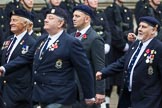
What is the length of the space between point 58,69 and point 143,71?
1157 millimetres

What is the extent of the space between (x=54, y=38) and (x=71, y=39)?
0.22m

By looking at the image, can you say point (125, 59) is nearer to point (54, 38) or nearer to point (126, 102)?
Answer: point (126, 102)

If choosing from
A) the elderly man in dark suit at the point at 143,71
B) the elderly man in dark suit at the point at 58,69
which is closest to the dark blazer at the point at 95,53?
the elderly man in dark suit at the point at 143,71

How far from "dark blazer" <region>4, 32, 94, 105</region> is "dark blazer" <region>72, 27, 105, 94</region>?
2.90ft

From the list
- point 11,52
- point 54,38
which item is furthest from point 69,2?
point 54,38

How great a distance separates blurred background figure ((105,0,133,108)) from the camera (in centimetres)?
1311

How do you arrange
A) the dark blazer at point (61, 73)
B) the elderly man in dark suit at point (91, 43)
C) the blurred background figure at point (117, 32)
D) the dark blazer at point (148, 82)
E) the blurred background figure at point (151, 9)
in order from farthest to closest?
the blurred background figure at point (151, 9) → the blurred background figure at point (117, 32) → the elderly man in dark suit at point (91, 43) → the dark blazer at point (148, 82) → the dark blazer at point (61, 73)

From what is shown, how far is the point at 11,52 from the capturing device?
9500 millimetres

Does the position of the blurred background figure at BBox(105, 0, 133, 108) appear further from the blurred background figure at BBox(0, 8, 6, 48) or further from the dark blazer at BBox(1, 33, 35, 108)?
the dark blazer at BBox(1, 33, 35, 108)

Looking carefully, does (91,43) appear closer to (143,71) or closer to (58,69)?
(143,71)

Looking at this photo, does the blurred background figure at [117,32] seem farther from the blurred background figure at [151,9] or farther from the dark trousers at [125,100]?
the dark trousers at [125,100]

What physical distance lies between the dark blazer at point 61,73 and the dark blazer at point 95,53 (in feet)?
2.90

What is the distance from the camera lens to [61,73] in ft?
27.2

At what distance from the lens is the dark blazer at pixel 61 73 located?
8242 millimetres
